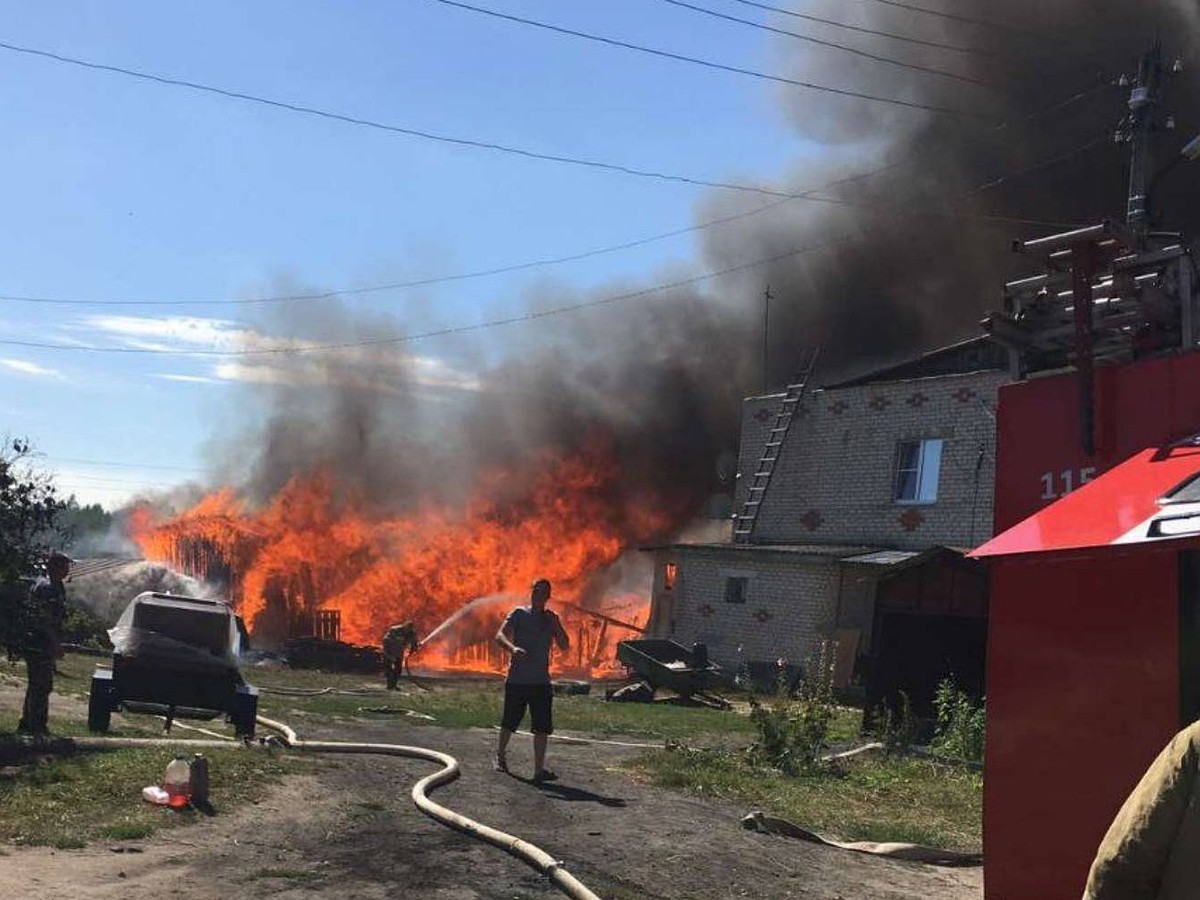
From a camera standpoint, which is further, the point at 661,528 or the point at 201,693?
the point at 661,528

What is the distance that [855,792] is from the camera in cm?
1030

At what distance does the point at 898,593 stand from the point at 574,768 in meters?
8.59

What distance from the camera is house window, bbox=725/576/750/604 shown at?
2542 cm

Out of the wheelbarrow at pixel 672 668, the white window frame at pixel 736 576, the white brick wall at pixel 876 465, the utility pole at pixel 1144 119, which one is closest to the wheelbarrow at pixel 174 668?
the wheelbarrow at pixel 672 668

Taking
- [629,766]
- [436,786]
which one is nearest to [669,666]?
[629,766]

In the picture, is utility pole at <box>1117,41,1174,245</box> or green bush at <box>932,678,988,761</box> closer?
green bush at <box>932,678,988,761</box>

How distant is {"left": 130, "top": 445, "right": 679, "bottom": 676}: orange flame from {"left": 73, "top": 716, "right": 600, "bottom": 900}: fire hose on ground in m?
20.5

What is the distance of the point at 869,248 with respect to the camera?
105 ft

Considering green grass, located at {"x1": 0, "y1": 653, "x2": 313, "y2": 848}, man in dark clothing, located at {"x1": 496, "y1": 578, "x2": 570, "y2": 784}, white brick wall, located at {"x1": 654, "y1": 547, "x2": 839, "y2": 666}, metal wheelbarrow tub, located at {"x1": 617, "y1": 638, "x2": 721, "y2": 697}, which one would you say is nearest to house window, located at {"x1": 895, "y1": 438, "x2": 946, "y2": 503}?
white brick wall, located at {"x1": 654, "y1": 547, "x2": 839, "y2": 666}

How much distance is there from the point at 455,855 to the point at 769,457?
20688 millimetres

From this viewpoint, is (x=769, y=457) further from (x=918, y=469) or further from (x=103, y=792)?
(x=103, y=792)

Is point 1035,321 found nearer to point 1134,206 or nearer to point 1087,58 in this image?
point 1134,206

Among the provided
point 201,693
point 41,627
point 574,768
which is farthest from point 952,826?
point 41,627

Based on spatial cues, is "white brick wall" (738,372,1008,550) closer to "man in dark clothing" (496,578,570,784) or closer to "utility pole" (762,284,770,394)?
"utility pole" (762,284,770,394)
